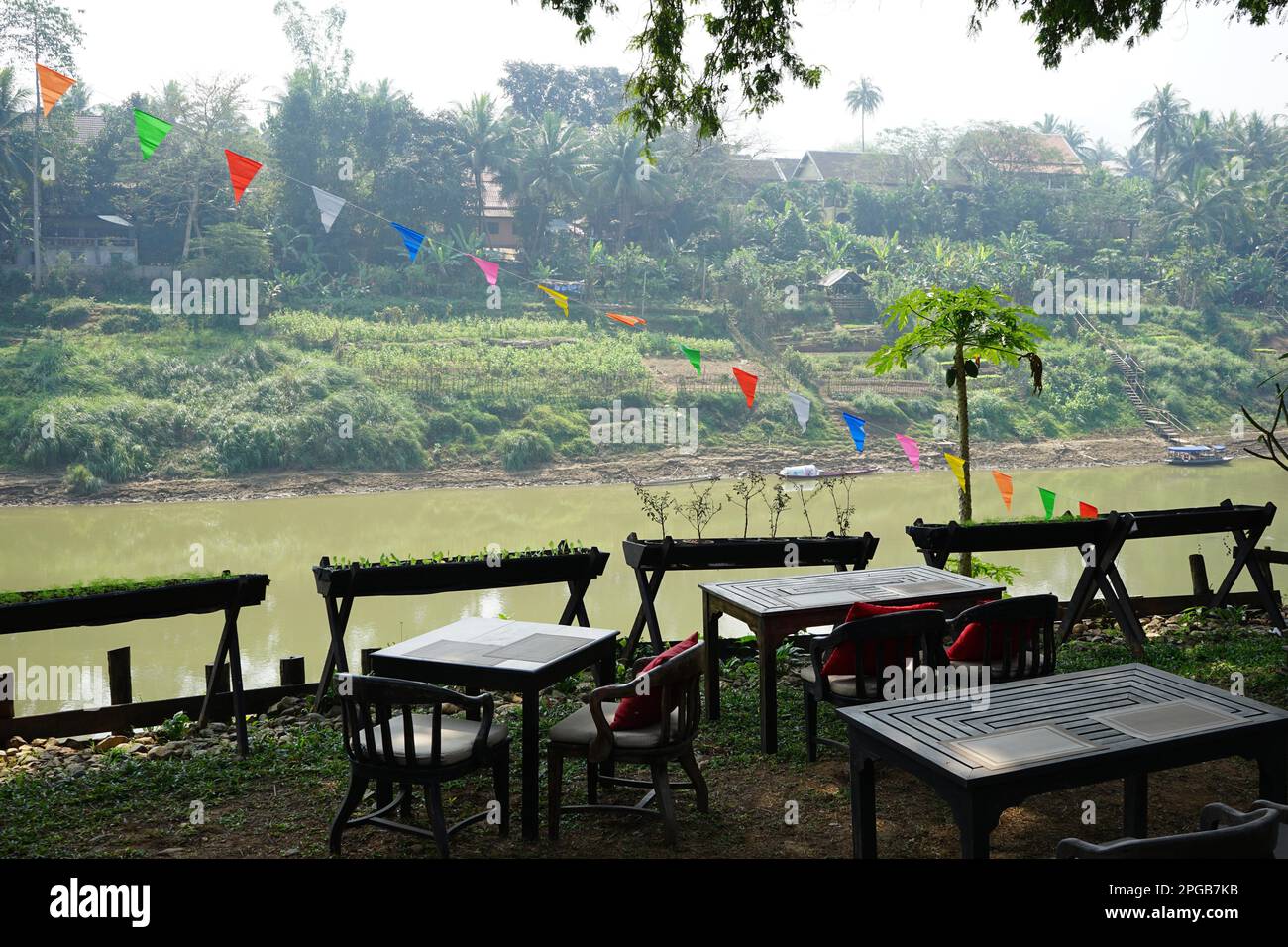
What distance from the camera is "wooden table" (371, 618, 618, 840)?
3.67 metres

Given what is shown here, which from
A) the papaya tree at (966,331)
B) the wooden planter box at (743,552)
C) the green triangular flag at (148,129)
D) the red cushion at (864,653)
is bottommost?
the red cushion at (864,653)

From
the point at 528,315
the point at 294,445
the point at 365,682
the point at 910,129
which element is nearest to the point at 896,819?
the point at 365,682

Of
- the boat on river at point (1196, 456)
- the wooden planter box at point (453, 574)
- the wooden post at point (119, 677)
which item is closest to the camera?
the wooden planter box at point (453, 574)

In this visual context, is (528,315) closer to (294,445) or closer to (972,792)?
(294,445)

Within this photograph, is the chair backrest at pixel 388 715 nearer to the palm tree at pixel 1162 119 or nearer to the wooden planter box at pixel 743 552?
the wooden planter box at pixel 743 552

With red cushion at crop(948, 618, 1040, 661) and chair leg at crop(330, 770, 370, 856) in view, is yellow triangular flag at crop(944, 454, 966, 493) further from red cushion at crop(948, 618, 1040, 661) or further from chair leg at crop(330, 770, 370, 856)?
chair leg at crop(330, 770, 370, 856)

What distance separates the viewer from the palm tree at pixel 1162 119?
5219 centimetres

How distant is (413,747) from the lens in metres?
3.38

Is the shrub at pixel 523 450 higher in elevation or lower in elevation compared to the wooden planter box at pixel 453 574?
higher

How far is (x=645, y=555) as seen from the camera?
5.75m

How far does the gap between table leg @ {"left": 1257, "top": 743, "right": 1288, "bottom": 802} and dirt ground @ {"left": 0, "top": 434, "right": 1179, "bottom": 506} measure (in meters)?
20.8

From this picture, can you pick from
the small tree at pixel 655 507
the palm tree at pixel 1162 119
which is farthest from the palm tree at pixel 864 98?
the small tree at pixel 655 507

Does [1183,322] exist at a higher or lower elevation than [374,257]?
lower

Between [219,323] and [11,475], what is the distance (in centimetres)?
794
